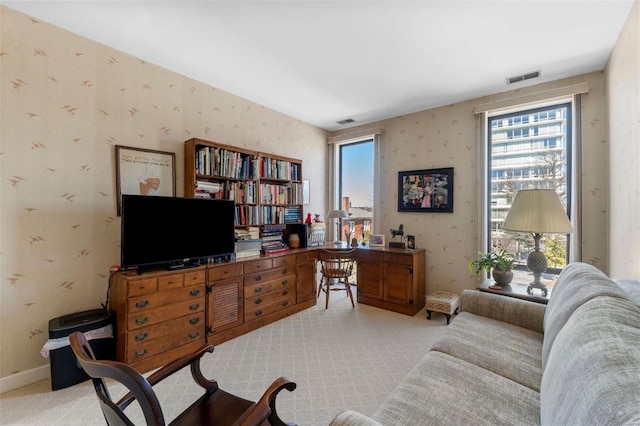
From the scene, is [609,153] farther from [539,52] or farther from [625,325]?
[625,325]

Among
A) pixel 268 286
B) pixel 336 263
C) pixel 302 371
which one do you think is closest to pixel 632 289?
pixel 302 371

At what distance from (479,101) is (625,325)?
3.13 m

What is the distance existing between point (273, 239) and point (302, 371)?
1.70 meters

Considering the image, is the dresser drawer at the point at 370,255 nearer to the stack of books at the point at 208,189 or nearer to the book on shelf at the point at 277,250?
the book on shelf at the point at 277,250

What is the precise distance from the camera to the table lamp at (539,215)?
211cm

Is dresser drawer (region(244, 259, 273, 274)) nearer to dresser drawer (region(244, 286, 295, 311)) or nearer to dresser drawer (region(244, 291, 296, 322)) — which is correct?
dresser drawer (region(244, 286, 295, 311))

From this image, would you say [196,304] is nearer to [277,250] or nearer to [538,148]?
[277,250]

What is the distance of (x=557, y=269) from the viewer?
296 cm

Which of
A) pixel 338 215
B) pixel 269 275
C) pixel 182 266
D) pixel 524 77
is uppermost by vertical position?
pixel 524 77

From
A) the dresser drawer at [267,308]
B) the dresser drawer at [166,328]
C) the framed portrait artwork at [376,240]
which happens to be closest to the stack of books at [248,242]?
the dresser drawer at [267,308]

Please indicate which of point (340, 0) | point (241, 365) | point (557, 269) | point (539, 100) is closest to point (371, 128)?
point (539, 100)

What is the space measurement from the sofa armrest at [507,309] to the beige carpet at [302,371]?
0.72 m

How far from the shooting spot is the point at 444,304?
3.12 metres

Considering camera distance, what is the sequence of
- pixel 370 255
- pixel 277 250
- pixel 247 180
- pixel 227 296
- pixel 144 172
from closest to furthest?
pixel 144 172
pixel 227 296
pixel 247 180
pixel 277 250
pixel 370 255
